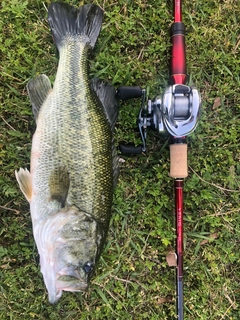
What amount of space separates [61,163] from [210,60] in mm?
1593

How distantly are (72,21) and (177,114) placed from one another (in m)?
1.02

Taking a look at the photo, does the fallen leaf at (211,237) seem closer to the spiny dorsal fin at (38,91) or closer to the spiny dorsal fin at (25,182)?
the spiny dorsal fin at (25,182)

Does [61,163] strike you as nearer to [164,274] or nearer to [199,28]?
[164,274]

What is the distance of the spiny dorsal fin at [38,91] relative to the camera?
2646 mm

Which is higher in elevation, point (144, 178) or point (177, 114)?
point (177, 114)

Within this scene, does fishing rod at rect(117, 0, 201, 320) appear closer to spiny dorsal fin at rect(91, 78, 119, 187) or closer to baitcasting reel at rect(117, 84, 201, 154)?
baitcasting reel at rect(117, 84, 201, 154)

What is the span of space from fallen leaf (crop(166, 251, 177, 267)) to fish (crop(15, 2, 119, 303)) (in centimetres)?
79

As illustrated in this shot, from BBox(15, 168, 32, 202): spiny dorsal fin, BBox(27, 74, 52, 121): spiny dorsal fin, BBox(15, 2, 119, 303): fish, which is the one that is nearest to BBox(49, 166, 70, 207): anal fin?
BBox(15, 2, 119, 303): fish

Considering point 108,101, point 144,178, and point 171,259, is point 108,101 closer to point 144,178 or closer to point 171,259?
point 144,178

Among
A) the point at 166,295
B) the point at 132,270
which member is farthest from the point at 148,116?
the point at 166,295

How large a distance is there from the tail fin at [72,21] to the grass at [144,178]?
26cm

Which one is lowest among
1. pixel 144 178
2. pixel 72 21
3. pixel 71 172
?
pixel 144 178

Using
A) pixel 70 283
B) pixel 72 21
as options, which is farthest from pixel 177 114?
pixel 70 283

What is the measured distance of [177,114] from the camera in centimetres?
257
